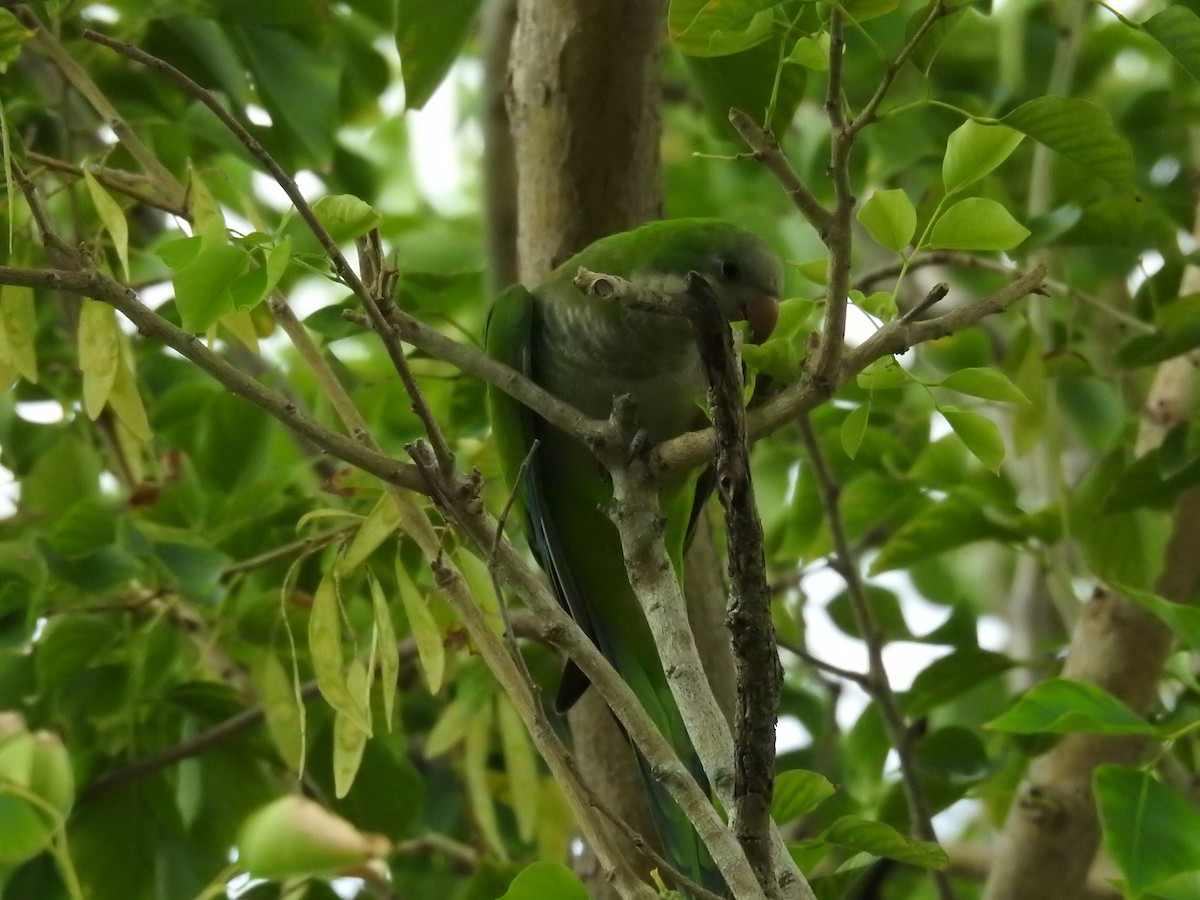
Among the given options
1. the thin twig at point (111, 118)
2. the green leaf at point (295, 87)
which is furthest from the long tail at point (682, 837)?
the green leaf at point (295, 87)

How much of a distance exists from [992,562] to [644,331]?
2092 millimetres

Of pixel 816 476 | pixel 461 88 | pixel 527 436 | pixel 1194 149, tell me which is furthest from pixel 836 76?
pixel 461 88

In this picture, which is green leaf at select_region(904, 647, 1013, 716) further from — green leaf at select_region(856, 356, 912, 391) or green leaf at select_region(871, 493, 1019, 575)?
green leaf at select_region(856, 356, 912, 391)

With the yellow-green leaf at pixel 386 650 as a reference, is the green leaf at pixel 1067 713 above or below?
below

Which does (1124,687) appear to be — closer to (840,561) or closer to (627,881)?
(840,561)

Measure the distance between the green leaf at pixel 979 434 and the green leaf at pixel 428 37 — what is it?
80cm

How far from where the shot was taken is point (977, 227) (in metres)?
1.17

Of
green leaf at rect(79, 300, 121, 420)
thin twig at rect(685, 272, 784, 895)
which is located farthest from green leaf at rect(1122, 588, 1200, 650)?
green leaf at rect(79, 300, 121, 420)

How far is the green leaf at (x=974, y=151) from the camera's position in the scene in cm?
116

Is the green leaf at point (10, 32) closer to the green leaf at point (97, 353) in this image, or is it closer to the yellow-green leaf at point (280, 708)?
the green leaf at point (97, 353)

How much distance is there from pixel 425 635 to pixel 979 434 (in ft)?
1.99

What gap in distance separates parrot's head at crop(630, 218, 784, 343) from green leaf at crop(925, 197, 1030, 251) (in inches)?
25.4

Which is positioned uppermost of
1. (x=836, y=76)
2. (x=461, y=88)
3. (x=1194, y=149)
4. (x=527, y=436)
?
(x=461, y=88)

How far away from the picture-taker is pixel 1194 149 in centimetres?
258
